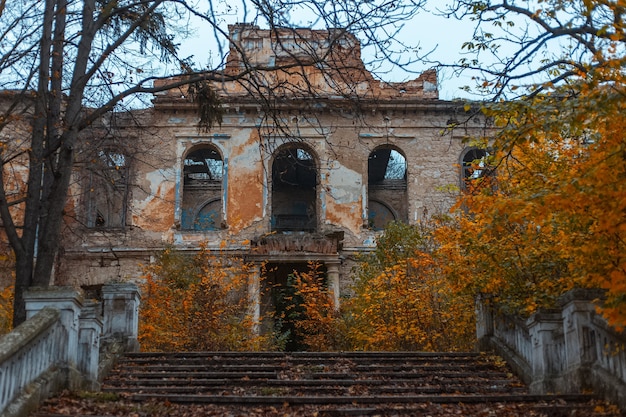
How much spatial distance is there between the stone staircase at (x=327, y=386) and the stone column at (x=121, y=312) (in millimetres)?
912

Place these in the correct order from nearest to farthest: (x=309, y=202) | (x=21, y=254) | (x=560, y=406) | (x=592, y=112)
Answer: (x=592, y=112), (x=560, y=406), (x=21, y=254), (x=309, y=202)

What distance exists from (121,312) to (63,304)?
3.93 meters

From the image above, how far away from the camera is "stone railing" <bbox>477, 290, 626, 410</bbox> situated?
948 centimetres

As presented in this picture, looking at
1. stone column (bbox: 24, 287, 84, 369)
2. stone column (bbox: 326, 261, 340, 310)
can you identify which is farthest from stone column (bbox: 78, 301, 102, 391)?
stone column (bbox: 326, 261, 340, 310)

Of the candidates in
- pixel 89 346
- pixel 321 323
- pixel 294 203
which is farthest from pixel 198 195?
pixel 89 346

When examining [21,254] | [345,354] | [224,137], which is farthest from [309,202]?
[21,254]

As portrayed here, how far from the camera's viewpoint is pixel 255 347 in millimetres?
18312

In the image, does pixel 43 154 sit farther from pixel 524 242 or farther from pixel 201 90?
pixel 524 242

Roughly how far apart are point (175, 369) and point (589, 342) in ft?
20.6

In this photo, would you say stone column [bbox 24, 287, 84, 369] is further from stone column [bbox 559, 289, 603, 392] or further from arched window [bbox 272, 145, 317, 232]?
arched window [bbox 272, 145, 317, 232]

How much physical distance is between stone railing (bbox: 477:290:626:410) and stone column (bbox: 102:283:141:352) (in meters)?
6.78

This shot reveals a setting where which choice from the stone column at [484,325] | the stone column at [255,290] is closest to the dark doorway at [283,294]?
the stone column at [255,290]

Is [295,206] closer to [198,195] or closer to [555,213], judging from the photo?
[198,195]

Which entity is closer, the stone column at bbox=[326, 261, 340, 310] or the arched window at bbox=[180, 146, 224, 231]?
the stone column at bbox=[326, 261, 340, 310]
